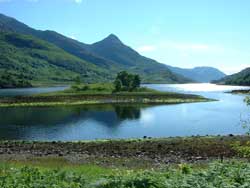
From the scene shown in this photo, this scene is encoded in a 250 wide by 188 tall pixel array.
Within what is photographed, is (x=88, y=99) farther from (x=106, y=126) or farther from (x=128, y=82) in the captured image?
(x=106, y=126)

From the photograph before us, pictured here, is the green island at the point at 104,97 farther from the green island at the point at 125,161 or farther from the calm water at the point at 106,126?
the green island at the point at 125,161

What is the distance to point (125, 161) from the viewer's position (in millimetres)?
40281

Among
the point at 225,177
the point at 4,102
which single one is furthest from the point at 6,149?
the point at 4,102

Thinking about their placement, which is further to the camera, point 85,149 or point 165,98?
point 165,98

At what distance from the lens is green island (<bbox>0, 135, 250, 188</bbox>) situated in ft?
47.6

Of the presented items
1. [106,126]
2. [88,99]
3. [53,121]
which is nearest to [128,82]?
[88,99]

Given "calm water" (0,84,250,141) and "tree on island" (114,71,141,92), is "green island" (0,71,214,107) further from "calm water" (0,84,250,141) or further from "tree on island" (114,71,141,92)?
"calm water" (0,84,250,141)

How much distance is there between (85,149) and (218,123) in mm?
46539

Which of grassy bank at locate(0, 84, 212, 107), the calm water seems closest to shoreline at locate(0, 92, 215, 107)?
grassy bank at locate(0, 84, 212, 107)

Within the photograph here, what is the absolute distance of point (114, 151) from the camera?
158 feet

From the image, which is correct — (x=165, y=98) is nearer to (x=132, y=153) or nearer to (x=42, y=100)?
(x=42, y=100)

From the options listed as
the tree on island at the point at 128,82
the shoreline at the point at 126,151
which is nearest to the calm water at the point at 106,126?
the shoreline at the point at 126,151

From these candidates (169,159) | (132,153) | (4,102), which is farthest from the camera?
(4,102)

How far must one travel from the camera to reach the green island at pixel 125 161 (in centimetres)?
1450
